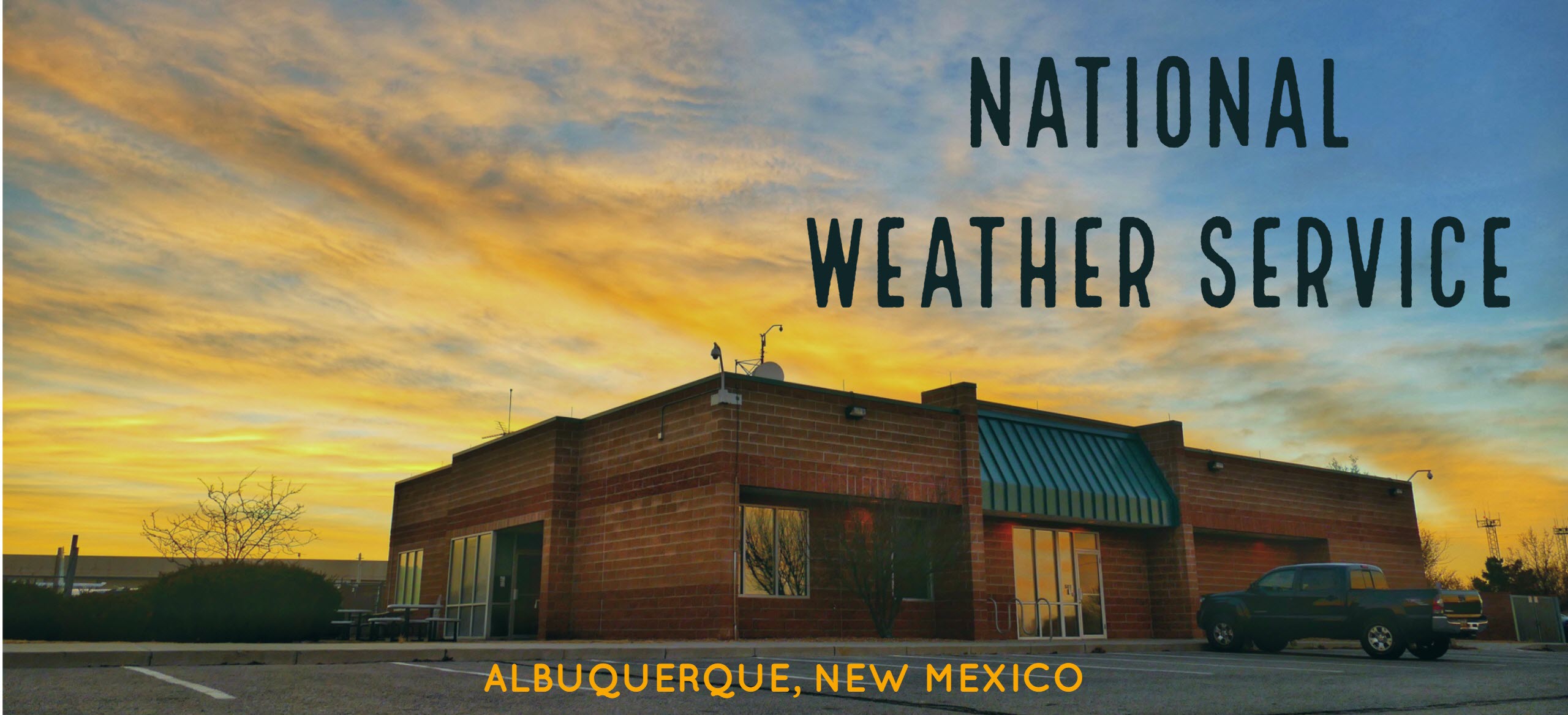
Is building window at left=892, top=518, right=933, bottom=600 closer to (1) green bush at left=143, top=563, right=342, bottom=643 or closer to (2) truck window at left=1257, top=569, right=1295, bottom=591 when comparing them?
(2) truck window at left=1257, top=569, right=1295, bottom=591

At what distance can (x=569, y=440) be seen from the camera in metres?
24.8

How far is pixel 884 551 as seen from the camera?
69.7 ft

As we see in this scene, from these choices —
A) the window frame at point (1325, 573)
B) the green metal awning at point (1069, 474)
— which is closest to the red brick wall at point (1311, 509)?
the green metal awning at point (1069, 474)

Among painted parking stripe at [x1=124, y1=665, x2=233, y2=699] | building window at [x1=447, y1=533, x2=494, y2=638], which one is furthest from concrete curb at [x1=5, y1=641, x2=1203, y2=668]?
building window at [x1=447, y1=533, x2=494, y2=638]

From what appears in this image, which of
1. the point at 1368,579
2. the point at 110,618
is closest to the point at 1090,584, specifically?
the point at 1368,579

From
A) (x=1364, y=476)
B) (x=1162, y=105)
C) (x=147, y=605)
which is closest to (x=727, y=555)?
(x=147, y=605)

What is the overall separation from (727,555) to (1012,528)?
26.5 ft

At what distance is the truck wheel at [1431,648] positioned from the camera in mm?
17500

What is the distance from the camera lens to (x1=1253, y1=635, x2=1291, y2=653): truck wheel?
2002 cm

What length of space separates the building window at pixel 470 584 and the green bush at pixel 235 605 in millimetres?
8383

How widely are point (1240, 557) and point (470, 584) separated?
67.9 feet

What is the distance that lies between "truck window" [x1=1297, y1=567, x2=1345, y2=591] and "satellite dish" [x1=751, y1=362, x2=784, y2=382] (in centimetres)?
1130

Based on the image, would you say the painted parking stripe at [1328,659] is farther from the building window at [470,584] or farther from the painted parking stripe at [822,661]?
the building window at [470,584]

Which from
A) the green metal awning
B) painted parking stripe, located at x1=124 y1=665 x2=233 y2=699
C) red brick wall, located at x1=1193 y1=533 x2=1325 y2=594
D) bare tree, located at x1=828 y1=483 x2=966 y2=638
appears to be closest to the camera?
painted parking stripe, located at x1=124 y1=665 x2=233 y2=699
